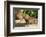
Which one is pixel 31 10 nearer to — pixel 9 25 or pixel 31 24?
pixel 31 24

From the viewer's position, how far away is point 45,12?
1.47 m

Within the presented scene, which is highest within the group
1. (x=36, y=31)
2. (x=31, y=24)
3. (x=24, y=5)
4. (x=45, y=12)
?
(x=24, y=5)

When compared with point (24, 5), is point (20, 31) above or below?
below

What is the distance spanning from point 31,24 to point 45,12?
0.29 m

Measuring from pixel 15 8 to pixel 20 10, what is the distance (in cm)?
8

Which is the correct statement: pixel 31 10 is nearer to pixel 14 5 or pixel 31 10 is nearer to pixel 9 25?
pixel 14 5

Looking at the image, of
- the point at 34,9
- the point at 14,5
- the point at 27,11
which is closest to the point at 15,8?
the point at 14,5

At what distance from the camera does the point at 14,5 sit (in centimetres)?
138

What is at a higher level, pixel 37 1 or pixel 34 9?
pixel 37 1
